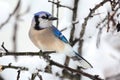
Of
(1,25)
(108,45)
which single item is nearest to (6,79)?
(1,25)

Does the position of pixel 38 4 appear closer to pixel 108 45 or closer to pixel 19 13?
pixel 19 13

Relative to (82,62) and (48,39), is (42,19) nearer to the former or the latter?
Result: (48,39)

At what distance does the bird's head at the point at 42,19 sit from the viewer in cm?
163

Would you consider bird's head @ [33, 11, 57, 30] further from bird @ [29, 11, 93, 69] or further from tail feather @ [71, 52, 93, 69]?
tail feather @ [71, 52, 93, 69]

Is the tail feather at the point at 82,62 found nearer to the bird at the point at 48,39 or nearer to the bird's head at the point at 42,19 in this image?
the bird at the point at 48,39

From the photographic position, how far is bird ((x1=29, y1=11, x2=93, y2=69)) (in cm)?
166

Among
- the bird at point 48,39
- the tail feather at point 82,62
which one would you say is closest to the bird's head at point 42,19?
the bird at point 48,39

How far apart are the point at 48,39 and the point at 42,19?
0.29 feet

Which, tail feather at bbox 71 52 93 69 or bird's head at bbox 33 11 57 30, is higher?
bird's head at bbox 33 11 57 30

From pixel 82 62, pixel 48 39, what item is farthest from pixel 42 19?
pixel 82 62

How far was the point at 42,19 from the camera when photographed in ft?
5.43

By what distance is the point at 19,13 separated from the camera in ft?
7.66

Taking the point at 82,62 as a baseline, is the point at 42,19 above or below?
above

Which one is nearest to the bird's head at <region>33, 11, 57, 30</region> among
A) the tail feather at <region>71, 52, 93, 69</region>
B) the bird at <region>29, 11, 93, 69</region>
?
the bird at <region>29, 11, 93, 69</region>
